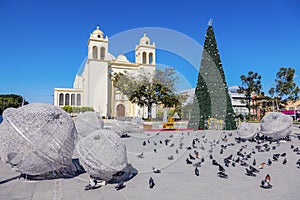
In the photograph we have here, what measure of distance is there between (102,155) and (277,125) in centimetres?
1150

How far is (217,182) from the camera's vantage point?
566 cm

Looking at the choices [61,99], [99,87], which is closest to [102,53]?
[99,87]

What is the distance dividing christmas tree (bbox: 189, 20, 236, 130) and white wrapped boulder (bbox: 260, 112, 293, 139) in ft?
28.4

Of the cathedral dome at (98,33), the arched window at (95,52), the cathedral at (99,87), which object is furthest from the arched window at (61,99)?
the cathedral dome at (98,33)

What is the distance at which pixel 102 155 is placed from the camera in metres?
5.08

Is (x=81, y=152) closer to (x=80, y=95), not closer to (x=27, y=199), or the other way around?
(x=27, y=199)

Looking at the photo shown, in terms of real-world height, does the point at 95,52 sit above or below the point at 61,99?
above

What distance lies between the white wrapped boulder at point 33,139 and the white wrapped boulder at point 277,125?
11.8 metres

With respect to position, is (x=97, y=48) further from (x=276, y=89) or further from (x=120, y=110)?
(x=276, y=89)

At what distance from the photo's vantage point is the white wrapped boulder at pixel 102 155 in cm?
505

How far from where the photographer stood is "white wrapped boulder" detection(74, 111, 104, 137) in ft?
41.2

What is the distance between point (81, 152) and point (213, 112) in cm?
1872

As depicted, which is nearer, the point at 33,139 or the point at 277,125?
the point at 33,139

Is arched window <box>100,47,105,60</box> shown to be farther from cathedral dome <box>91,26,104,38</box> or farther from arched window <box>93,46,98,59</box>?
cathedral dome <box>91,26,104,38</box>
